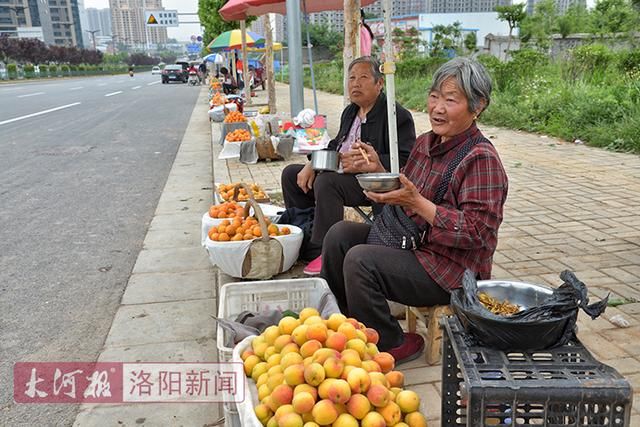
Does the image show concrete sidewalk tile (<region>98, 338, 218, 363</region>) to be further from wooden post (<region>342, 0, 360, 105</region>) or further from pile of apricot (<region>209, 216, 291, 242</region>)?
wooden post (<region>342, 0, 360, 105</region>)

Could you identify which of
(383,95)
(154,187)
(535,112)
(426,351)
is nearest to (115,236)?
(154,187)

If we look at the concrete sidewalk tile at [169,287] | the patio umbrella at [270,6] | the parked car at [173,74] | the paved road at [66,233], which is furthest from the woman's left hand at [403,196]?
the parked car at [173,74]

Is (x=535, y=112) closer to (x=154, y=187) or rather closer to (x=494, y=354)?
(x=154, y=187)

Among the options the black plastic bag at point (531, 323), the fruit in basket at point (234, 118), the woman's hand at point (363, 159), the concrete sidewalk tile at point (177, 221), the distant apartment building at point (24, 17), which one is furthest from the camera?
the distant apartment building at point (24, 17)

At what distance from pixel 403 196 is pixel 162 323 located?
199 centimetres

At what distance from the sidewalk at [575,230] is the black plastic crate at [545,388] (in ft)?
2.68

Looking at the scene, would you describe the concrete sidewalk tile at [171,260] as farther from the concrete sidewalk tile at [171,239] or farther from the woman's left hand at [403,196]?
the woman's left hand at [403,196]

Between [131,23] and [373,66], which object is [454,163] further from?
[131,23]

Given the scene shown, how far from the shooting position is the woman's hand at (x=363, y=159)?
3256 mm

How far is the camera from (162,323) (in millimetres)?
3465

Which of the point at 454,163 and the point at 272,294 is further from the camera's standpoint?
the point at 272,294

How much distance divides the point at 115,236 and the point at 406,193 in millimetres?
3974

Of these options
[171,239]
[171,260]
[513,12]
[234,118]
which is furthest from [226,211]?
[513,12]

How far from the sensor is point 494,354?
5.54ft
